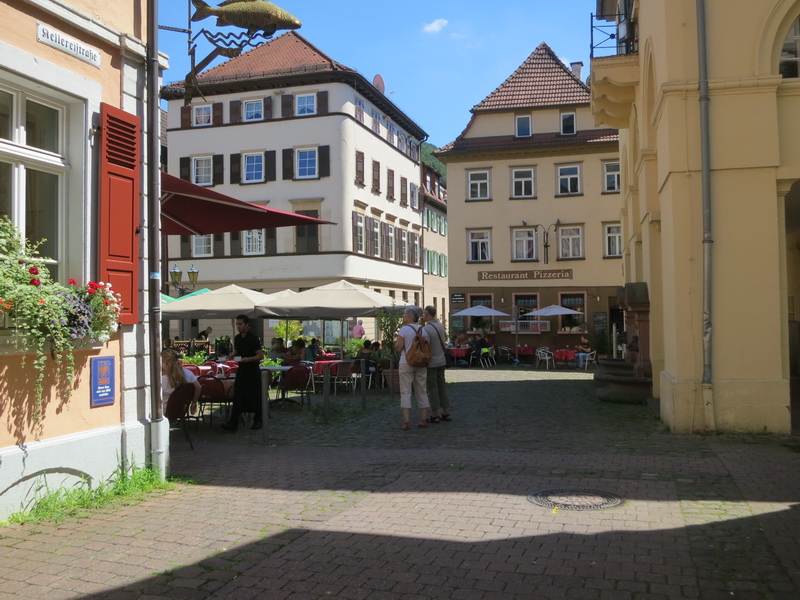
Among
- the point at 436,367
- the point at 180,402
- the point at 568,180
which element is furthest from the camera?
the point at 568,180

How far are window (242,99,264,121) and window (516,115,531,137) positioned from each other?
1275 centimetres

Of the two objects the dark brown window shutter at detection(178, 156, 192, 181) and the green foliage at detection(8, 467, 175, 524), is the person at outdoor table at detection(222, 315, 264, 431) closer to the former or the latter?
the green foliage at detection(8, 467, 175, 524)

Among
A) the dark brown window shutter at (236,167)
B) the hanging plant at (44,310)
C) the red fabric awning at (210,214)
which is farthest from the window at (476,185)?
the hanging plant at (44,310)

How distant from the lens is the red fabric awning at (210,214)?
29.6ft

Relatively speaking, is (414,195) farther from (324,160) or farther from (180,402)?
(180,402)

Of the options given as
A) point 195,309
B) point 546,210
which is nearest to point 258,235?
point 546,210

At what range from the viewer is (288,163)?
3969 cm

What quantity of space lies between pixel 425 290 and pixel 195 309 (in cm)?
3525

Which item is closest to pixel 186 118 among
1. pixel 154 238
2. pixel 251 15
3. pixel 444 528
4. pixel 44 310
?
pixel 251 15

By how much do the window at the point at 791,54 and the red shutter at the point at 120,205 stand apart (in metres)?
8.22

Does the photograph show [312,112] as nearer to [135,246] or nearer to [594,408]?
[594,408]

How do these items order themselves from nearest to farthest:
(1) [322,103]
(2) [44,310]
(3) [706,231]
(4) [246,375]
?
(2) [44,310]
(3) [706,231]
(4) [246,375]
(1) [322,103]

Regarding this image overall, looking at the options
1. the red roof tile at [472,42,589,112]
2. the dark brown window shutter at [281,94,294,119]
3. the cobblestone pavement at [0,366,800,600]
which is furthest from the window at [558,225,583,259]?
the cobblestone pavement at [0,366,800,600]

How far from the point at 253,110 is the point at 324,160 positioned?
494 centimetres
